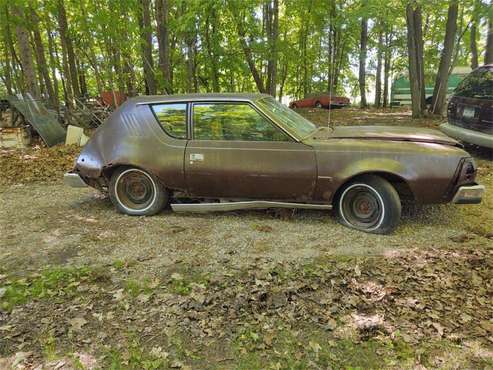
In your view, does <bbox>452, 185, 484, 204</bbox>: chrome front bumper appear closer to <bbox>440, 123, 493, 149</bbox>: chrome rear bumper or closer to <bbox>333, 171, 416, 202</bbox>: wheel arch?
<bbox>333, 171, 416, 202</bbox>: wheel arch

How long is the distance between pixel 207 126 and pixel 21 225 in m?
2.67

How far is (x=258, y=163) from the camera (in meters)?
4.16

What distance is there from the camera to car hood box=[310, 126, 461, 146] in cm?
407

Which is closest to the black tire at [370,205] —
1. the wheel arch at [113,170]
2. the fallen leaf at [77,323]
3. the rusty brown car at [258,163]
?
the rusty brown car at [258,163]

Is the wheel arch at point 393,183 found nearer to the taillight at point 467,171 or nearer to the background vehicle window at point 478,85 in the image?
the taillight at point 467,171

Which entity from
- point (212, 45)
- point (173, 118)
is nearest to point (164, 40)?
point (212, 45)

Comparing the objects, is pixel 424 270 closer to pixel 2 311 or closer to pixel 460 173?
pixel 460 173

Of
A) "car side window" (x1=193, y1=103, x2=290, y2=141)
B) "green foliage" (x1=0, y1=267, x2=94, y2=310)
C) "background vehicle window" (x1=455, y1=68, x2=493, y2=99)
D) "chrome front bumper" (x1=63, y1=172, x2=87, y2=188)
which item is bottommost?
"green foliage" (x1=0, y1=267, x2=94, y2=310)

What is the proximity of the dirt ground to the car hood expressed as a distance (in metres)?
0.95

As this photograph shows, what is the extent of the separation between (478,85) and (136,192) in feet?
20.5

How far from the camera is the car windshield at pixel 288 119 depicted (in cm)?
424

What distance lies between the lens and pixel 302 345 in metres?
2.41

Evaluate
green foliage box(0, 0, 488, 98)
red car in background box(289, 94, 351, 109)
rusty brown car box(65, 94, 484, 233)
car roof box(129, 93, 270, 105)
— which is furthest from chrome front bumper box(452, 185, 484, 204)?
red car in background box(289, 94, 351, 109)

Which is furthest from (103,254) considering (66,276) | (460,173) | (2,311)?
(460,173)
